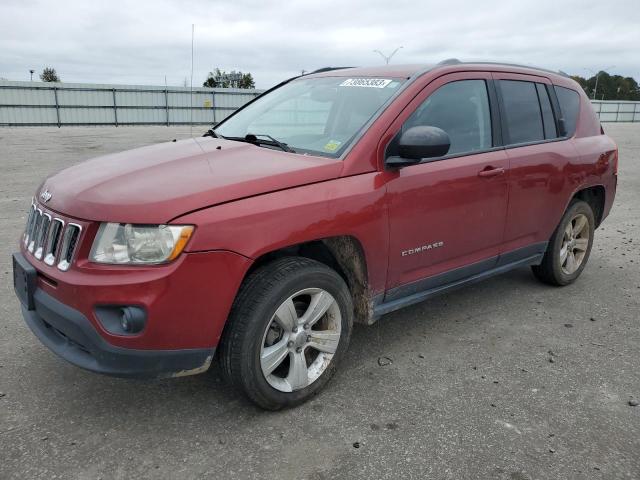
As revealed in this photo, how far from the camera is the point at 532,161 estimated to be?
3.96 m

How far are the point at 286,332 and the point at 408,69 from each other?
1900mm

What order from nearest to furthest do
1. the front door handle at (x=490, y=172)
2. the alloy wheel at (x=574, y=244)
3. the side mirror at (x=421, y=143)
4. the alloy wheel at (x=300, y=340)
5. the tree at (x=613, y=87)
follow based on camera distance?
the alloy wheel at (x=300, y=340)
the side mirror at (x=421, y=143)
the front door handle at (x=490, y=172)
the alloy wheel at (x=574, y=244)
the tree at (x=613, y=87)

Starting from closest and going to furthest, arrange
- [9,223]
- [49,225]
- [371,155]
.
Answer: [49,225] → [371,155] → [9,223]

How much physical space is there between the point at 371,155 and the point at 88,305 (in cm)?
162

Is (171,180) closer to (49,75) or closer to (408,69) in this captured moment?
(408,69)

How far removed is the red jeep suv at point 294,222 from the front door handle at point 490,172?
0.02 metres

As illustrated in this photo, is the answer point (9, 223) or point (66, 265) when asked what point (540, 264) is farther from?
point (9, 223)

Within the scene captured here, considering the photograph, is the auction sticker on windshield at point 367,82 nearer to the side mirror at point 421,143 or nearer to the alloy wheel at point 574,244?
the side mirror at point 421,143

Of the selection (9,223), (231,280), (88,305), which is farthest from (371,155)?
(9,223)

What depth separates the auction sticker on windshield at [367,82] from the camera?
345 cm

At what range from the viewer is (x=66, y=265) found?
2.46 metres

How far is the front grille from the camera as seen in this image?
2.47 metres

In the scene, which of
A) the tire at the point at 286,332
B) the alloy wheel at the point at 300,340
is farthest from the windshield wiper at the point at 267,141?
the alloy wheel at the point at 300,340

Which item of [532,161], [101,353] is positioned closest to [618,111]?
[532,161]
